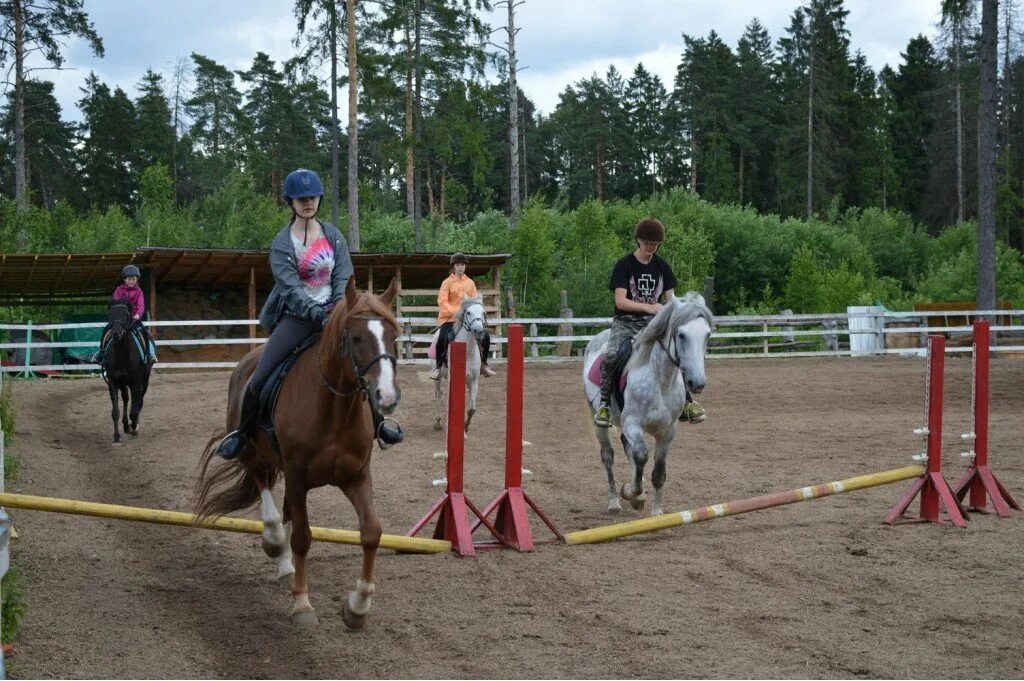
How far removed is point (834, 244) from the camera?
144 feet

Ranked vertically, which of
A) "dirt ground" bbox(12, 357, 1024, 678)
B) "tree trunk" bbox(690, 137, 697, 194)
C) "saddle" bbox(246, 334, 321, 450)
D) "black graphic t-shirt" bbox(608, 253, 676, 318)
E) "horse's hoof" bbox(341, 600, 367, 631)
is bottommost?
"dirt ground" bbox(12, 357, 1024, 678)

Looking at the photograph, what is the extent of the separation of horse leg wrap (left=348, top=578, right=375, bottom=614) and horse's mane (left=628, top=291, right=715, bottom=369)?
381 cm

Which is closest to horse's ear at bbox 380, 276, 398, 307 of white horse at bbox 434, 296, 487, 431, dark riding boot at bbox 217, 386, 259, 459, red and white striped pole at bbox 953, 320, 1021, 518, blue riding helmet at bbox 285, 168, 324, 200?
blue riding helmet at bbox 285, 168, 324, 200

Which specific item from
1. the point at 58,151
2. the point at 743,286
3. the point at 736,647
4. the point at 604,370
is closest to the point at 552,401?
the point at 604,370

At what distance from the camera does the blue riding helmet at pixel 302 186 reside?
640 cm

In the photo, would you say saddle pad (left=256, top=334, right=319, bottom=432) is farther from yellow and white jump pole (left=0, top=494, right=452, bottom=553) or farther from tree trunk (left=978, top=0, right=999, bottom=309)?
tree trunk (left=978, top=0, right=999, bottom=309)

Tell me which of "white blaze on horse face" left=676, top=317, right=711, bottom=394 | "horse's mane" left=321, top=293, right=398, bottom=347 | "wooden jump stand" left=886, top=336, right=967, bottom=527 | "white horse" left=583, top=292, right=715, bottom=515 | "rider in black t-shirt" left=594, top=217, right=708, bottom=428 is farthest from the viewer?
"rider in black t-shirt" left=594, top=217, right=708, bottom=428

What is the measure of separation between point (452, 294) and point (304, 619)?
875 cm

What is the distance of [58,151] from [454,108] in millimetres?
27344

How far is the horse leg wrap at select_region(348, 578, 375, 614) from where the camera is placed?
219 inches

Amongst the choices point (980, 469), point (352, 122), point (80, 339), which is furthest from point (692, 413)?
point (352, 122)

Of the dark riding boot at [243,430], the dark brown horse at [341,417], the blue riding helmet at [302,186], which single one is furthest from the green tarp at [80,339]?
the dark brown horse at [341,417]

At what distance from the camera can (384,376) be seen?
529 centimetres

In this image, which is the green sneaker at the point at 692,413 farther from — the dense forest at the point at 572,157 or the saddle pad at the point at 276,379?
the dense forest at the point at 572,157
